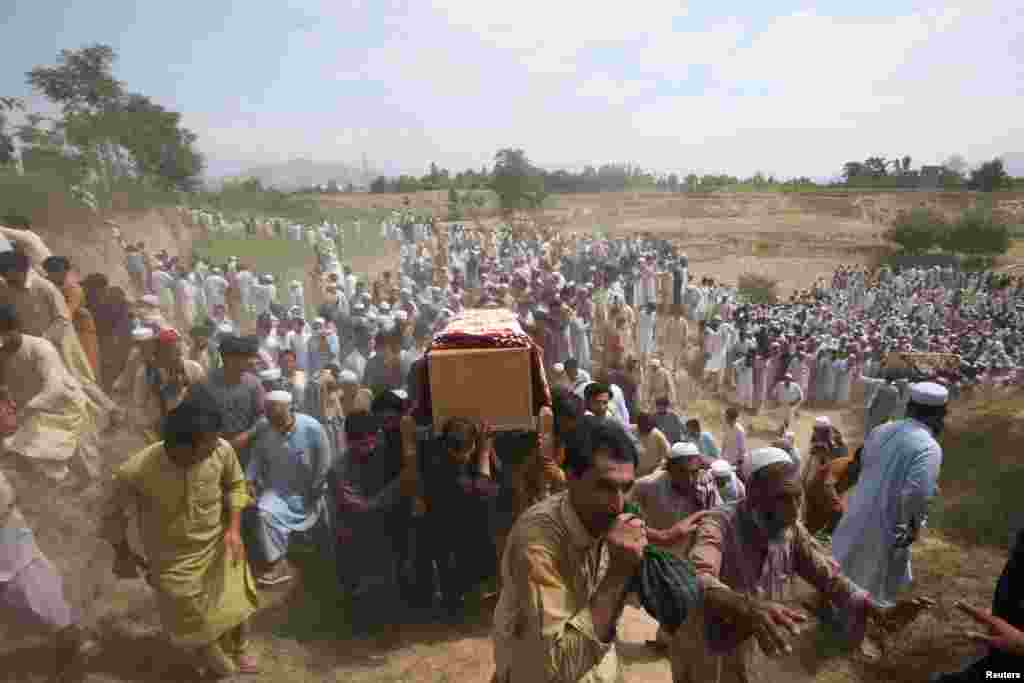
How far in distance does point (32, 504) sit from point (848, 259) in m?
37.9

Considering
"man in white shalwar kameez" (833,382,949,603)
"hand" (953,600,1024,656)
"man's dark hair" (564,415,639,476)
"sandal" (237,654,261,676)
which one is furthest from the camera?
"sandal" (237,654,261,676)

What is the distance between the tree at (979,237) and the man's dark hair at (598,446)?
35475 mm

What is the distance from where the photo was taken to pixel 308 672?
3.86 metres

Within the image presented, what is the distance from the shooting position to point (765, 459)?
2.35 meters

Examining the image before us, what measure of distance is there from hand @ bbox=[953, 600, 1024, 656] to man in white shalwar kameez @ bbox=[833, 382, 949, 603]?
61.0 inches

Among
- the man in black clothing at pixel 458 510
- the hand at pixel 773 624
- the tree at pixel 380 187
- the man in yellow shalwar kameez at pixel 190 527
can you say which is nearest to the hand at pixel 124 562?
the man in yellow shalwar kameez at pixel 190 527

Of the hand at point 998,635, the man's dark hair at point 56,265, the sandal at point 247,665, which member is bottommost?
the sandal at point 247,665

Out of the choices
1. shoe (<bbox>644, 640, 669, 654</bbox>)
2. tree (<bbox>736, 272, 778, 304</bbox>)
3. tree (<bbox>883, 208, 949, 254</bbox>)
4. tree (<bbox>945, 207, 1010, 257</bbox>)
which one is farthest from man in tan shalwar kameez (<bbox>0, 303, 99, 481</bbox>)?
tree (<bbox>883, 208, 949, 254</bbox>)

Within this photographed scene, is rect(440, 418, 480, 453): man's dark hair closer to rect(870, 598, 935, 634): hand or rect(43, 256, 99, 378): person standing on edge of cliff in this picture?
rect(870, 598, 935, 634): hand

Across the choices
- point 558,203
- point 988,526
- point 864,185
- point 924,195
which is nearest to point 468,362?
point 988,526

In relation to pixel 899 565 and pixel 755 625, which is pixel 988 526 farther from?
pixel 755 625

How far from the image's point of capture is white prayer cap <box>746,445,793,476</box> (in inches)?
91.6

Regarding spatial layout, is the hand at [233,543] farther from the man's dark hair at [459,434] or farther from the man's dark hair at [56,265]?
the man's dark hair at [56,265]

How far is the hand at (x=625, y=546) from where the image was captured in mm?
1637
